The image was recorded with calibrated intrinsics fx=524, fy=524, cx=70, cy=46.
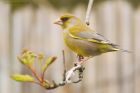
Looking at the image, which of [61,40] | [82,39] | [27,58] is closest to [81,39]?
[82,39]

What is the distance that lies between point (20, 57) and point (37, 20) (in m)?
1.41

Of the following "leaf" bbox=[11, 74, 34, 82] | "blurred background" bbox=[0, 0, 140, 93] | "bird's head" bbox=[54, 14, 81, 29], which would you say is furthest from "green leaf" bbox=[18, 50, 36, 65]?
"blurred background" bbox=[0, 0, 140, 93]

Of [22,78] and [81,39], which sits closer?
[22,78]

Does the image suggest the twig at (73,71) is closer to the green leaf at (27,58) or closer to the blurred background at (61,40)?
the green leaf at (27,58)

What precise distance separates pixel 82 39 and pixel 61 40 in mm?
1253

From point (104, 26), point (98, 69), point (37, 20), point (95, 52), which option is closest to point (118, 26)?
point (104, 26)

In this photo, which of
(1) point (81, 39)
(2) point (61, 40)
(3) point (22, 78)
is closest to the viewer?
(3) point (22, 78)

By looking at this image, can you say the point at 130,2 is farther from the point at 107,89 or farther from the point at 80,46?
the point at 80,46

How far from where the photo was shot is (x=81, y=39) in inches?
30.2

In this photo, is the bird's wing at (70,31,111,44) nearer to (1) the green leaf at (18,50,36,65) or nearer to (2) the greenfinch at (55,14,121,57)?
(2) the greenfinch at (55,14,121,57)

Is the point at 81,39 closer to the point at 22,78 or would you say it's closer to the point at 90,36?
the point at 90,36

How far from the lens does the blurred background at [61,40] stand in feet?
6.68

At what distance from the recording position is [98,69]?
6.75 feet

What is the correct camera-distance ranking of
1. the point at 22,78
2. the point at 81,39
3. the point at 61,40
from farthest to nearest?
the point at 61,40, the point at 81,39, the point at 22,78
